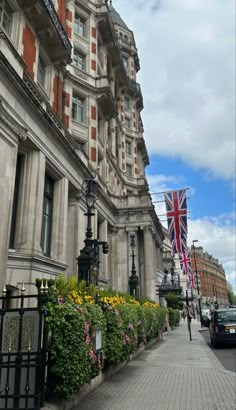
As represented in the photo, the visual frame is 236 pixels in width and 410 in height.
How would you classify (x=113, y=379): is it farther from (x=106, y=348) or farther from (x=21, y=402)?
(x=21, y=402)

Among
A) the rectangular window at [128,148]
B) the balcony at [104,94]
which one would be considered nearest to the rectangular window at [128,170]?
the rectangular window at [128,148]

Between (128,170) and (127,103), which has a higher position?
(127,103)

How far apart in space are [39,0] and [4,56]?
7.20 meters

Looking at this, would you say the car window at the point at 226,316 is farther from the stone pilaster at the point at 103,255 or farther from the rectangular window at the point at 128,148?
the rectangular window at the point at 128,148

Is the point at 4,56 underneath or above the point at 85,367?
above

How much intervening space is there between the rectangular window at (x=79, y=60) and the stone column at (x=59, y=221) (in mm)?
14127

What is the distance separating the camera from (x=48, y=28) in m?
18.0

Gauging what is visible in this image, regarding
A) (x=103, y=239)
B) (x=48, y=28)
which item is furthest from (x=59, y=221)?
(x=48, y=28)

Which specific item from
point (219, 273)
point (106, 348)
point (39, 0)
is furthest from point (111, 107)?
point (219, 273)

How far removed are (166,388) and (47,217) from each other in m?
10.6

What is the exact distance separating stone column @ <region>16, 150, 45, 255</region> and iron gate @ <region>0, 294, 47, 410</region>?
7.85 m

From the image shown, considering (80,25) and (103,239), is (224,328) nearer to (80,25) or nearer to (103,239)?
(103,239)

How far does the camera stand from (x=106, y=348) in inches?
345

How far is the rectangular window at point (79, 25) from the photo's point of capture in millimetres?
29000
